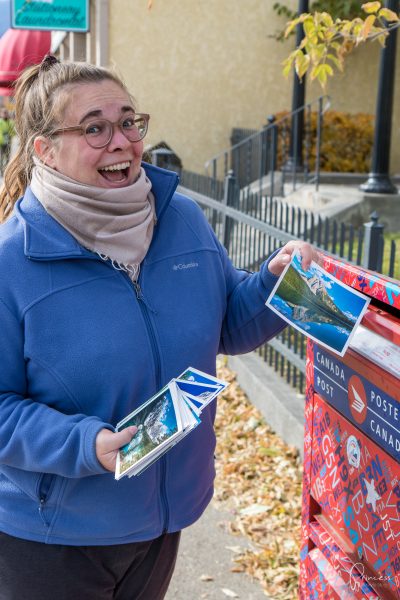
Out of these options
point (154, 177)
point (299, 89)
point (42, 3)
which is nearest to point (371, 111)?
point (299, 89)

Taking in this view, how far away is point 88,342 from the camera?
194cm

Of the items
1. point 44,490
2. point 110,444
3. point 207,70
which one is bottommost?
point 44,490

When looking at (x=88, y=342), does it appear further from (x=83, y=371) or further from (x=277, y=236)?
(x=277, y=236)

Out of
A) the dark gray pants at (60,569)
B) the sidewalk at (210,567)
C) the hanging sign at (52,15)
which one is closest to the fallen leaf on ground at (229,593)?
the sidewalk at (210,567)

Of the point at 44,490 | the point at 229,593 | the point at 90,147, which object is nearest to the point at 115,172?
the point at 90,147

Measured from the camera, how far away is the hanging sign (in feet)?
28.0

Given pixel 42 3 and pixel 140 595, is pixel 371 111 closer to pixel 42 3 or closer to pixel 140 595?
pixel 42 3

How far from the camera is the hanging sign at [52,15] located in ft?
28.0

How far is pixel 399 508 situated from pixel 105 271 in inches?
34.4

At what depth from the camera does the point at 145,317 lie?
2.02 m

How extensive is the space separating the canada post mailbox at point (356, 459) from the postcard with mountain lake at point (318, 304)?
61 mm

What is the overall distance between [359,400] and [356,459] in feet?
0.51

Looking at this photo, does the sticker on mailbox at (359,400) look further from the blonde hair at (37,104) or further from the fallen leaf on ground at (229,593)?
the fallen leaf on ground at (229,593)

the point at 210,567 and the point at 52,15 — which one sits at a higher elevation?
the point at 52,15
